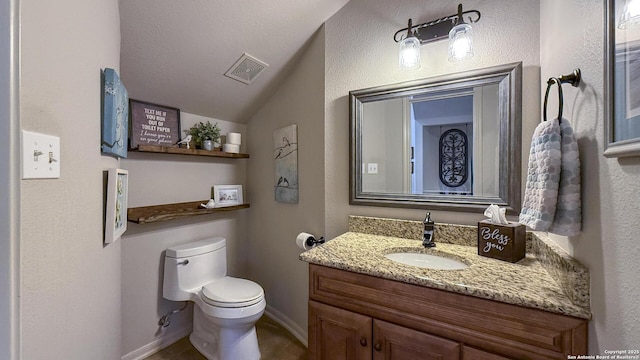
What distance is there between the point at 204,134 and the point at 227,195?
1.87 ft

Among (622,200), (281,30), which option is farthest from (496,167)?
(281,30)

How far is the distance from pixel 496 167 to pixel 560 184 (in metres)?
0.51

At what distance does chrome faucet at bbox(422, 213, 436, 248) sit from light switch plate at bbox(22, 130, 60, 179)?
1.46 meters

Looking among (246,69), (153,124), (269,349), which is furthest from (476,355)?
(153,124)

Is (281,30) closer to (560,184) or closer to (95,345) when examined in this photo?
(560,184)

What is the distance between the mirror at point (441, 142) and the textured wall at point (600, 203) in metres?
0.38

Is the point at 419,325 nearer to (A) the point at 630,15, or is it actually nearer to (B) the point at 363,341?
(B) the point at 363,341

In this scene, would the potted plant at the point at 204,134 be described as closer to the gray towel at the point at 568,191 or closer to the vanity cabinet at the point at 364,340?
the vanity cabinet at the point at 364,340

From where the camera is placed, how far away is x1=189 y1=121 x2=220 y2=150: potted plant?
1.99 meters

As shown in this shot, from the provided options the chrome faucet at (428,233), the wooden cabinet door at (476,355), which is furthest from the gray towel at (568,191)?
the chrome faucet at (428,233)

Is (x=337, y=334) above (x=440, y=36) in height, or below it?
below

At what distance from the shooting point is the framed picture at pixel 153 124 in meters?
1.72

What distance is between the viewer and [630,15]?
553 millimetres
